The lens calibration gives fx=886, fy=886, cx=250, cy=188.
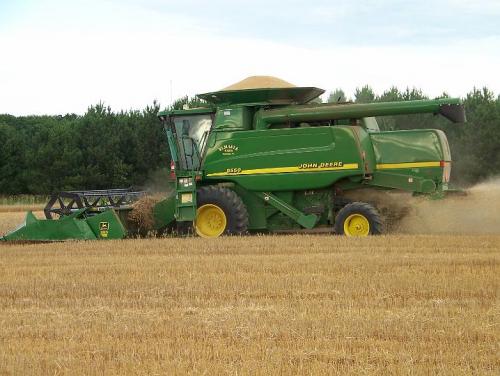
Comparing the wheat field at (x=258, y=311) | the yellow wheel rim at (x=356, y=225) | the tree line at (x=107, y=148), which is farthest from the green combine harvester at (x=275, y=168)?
the tree line at (x=107, y=148)

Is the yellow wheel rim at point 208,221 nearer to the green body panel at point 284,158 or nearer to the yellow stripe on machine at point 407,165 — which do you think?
the green body panel at point 284,158

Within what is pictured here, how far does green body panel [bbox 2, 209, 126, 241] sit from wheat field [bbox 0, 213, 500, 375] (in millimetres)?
1927

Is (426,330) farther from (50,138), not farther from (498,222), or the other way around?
(50,138)

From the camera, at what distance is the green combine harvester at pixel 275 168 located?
14516mm

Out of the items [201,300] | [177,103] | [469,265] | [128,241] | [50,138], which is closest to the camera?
[201,300]

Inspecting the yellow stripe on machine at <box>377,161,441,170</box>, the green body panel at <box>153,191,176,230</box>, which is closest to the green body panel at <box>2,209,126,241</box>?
the green body panel at <box>153,191,176,230</box>

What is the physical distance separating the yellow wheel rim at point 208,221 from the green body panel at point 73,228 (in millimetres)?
1315

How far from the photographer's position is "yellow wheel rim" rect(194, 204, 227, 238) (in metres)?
15.3

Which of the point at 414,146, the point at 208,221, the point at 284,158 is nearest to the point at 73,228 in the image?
the point at 208,221

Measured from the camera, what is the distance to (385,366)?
567 centimetres

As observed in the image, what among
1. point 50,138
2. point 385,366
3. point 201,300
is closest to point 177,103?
point 50,138

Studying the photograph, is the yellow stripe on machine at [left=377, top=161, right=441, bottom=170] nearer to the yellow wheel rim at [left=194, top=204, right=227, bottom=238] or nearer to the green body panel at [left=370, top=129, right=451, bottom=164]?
the green body panel at [left=370, top=129, right=451, bottom=164]

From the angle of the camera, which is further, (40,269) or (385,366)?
(40,269)

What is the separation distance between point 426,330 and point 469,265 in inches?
149
